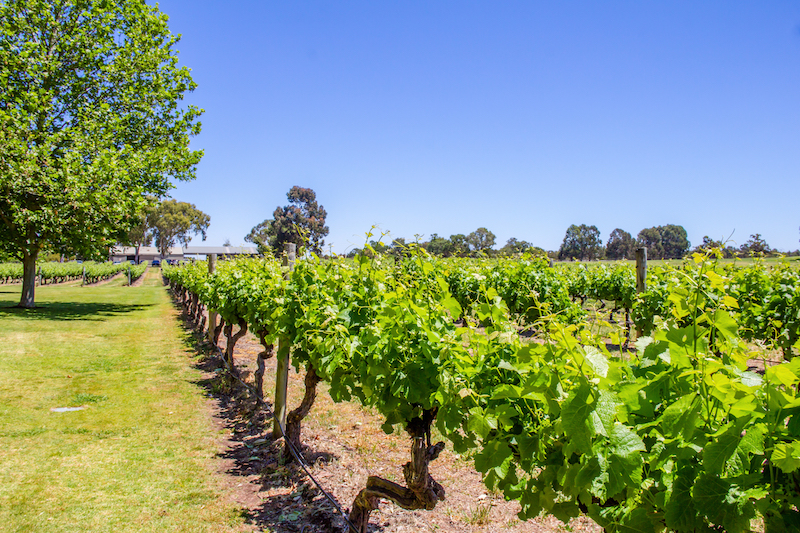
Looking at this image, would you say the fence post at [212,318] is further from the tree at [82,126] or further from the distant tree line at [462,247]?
the tree at [82,126]

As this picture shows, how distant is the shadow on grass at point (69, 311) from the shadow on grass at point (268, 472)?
11533 mm

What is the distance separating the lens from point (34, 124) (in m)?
16.5

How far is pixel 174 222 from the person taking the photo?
77125 mm

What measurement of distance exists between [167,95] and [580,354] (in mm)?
20337

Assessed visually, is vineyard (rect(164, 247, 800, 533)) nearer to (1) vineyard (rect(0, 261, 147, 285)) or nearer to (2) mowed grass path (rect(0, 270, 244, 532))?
(2) mowed grass path (rect(0, 270, 244, 532))

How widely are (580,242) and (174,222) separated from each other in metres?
65.6

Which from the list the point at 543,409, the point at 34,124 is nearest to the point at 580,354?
the point at 543,409

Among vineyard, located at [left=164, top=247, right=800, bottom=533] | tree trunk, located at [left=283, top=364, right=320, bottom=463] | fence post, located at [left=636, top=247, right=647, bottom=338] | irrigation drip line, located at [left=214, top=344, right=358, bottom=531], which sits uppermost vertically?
fence post, located at [left=636, top=247, right=647, bottom=338]

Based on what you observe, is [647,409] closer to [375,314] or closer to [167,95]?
[375,314]

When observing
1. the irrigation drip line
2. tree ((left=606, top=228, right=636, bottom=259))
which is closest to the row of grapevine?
the irrigation drip line

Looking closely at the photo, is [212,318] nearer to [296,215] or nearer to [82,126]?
[82,126]

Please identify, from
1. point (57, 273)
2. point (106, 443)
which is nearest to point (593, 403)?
point (106, 443)

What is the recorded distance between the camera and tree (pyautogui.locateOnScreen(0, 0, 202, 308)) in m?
15.3

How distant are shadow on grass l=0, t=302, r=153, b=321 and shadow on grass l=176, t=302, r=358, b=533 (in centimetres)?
1153
